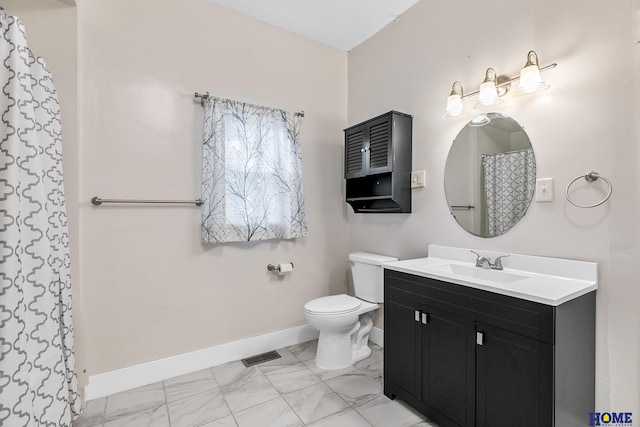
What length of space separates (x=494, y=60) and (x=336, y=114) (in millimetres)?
1376

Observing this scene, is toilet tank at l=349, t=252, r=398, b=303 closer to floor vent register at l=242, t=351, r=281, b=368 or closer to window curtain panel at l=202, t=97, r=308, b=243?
window curtain panel at l=202, t=97, r=308, b=243

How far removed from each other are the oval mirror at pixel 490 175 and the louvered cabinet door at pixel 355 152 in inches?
25.7

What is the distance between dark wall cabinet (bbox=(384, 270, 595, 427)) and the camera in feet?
3.92

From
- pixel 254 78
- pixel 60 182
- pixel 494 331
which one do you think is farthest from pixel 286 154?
pixel 494 331

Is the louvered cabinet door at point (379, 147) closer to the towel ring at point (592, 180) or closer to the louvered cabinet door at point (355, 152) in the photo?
the louvered cabinet door at point (355, 152)

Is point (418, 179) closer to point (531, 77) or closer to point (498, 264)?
point (498, 264)

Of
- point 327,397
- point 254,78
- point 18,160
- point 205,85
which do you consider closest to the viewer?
point 18,160

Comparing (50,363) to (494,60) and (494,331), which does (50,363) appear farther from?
(494,60)

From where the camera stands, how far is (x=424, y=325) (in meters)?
1.65

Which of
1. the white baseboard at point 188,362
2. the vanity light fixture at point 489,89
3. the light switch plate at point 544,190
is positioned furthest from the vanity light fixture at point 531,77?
the white baseboard at point 188,362

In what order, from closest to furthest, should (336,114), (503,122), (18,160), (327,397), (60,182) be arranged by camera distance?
(18,160)
(60,182)
(503,122)
(327,397)
(336,114)

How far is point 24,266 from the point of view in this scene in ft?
3.76

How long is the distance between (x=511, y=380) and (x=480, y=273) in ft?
1.93

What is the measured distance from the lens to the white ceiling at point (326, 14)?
2246 mm
